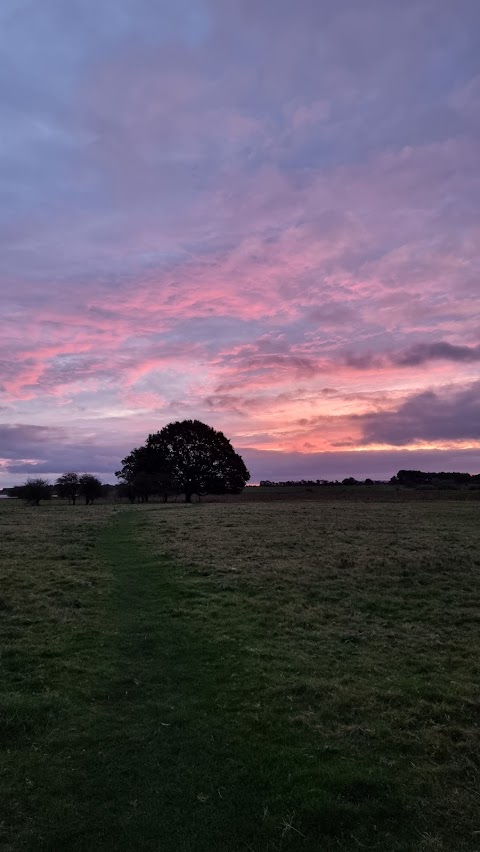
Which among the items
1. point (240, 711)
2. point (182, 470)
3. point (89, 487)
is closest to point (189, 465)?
point (182, 470)

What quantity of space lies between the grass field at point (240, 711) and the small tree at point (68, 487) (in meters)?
77.1

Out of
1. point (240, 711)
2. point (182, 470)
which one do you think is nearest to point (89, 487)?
point (182, 470)

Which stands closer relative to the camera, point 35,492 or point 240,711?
point 240,711

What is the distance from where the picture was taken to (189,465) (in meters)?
98.1

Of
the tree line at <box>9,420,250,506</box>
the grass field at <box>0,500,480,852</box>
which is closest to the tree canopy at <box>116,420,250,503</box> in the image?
the tree line at <box>9,420,250,506</box>

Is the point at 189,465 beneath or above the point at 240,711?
above

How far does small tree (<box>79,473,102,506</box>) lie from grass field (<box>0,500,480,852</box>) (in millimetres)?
78609

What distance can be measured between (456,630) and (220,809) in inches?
397

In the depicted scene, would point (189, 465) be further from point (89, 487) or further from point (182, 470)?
point (89, 487)

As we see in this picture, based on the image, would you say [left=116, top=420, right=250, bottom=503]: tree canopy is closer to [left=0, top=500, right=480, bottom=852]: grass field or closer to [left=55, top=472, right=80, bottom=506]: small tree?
[left=55, top=472, right=80, bottom=506]: small tree

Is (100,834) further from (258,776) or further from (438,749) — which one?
(438,749)

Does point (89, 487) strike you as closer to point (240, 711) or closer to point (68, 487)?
point (68, 487)

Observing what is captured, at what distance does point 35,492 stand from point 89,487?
1054 cm

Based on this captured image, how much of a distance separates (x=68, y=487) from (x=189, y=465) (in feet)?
71.4
